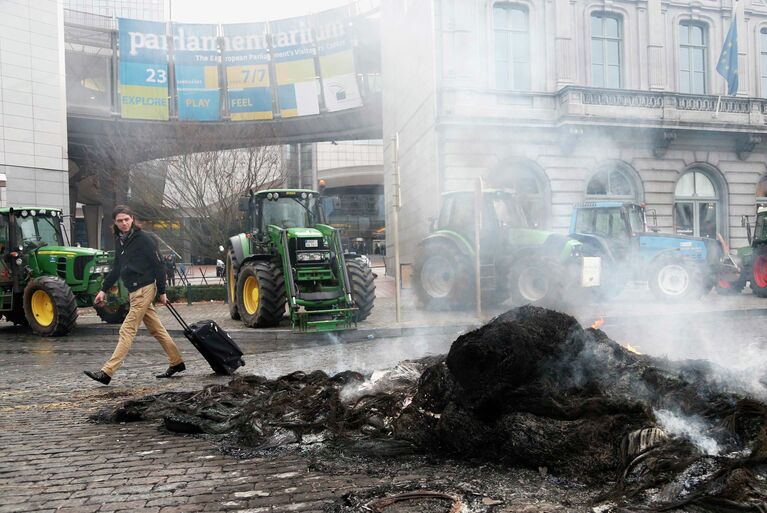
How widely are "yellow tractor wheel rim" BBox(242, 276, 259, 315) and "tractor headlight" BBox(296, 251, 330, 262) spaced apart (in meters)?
1.19

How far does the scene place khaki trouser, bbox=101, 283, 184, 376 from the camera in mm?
6031

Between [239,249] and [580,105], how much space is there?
9562 mm

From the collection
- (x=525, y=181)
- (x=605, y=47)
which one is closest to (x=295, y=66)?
(x=605, y=47)

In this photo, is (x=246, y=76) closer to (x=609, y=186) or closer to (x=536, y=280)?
(x=609, y=186)

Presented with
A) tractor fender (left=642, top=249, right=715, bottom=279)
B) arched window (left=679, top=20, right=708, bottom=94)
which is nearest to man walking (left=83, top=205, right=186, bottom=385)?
tractor fender (left=642, top=249, right=715, bottom=279)

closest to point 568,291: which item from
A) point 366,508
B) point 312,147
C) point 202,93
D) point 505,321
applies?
point 505,321

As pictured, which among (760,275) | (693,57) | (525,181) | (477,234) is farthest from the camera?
(693,57)

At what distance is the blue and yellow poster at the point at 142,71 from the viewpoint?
31.8m

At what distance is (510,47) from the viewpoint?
13.7m

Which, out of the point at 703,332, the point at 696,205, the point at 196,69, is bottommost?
the point at 703,332

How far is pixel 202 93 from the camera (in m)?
32.4

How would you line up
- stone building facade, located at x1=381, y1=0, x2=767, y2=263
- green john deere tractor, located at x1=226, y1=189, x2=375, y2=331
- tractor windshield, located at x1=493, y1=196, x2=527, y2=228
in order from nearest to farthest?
1. green john deere tractor, located at x1=226, y1=189, x2=375, y2=331
2. tractor windshield, located at x1=493, y1=196, x2=527, y2=228
3. stone building facade, located at x1=381, y1=0, x2=767, y2=263

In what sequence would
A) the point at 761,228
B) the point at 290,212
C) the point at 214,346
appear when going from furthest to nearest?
the point at 761,228 < the point at 290,212 < the point at 214,346

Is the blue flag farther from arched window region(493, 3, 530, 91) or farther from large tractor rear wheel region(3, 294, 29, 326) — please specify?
large tractor rear wheel region(3, 294, 29, 326)
